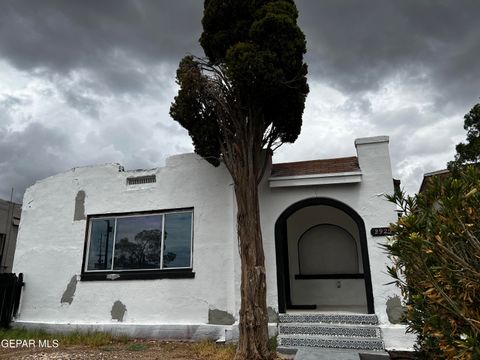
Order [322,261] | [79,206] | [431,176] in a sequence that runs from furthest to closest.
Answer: [322,261] < [79,206] < [431,176]

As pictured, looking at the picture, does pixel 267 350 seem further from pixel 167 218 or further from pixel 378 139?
pixel 378 139

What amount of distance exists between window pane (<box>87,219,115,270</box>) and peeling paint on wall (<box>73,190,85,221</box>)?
35 centimetres

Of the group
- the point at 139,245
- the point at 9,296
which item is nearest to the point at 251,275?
the point at 139,245

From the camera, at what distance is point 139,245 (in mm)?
8461

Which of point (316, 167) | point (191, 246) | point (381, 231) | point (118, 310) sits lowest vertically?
point (118, 310)

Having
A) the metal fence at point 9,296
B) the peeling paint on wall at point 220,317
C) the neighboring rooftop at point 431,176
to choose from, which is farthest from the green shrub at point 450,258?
the metal fence at point 9,296

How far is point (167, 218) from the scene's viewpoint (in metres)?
8.43

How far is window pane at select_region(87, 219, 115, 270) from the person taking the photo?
860 cm

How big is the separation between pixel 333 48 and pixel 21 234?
9.43m

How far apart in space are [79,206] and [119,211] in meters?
1.22

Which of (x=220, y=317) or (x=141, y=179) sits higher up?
(x=141, y=179)

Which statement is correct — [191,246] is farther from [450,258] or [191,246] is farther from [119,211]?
[450,258]

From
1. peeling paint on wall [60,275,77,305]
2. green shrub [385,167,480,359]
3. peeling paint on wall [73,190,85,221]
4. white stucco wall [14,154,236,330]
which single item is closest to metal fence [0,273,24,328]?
white stucco wall [14,154,236,330]

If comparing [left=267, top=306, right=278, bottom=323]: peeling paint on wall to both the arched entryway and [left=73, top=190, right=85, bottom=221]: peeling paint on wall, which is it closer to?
the arched entryway
